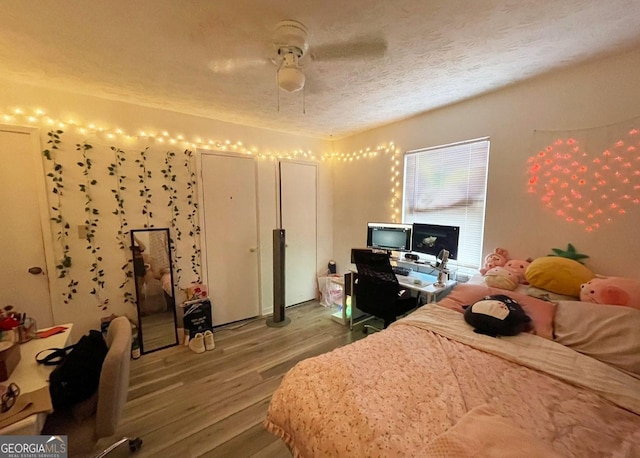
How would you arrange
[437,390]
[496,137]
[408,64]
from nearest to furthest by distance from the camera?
[437,390] < [408,64] < [496,137]

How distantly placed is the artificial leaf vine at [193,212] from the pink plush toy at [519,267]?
3249mm

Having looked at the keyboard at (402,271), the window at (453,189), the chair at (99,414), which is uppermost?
the window at (453,189)

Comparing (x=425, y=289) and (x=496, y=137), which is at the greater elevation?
(x=496, y=137)

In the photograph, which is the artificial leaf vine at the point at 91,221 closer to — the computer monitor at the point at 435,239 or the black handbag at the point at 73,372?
the black handbag at the point at 73,372

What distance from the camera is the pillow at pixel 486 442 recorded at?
0.83m

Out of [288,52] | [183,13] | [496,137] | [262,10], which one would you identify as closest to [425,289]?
[496,137]

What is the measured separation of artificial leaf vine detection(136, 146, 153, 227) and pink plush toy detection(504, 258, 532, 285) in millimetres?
3593

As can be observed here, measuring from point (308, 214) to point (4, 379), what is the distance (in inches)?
125

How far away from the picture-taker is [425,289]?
2.42 metres

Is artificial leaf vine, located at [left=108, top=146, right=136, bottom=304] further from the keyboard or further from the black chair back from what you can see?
the keyboard

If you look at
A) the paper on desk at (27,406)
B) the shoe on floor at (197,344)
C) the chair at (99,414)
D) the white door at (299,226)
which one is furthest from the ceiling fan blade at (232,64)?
the shoe on floor at (197,344)

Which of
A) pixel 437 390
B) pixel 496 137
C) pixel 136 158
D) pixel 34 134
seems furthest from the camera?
pixel 136 158

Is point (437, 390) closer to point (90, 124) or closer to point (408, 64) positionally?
point (408, 64)

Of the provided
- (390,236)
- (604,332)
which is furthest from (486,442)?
(390,236)
